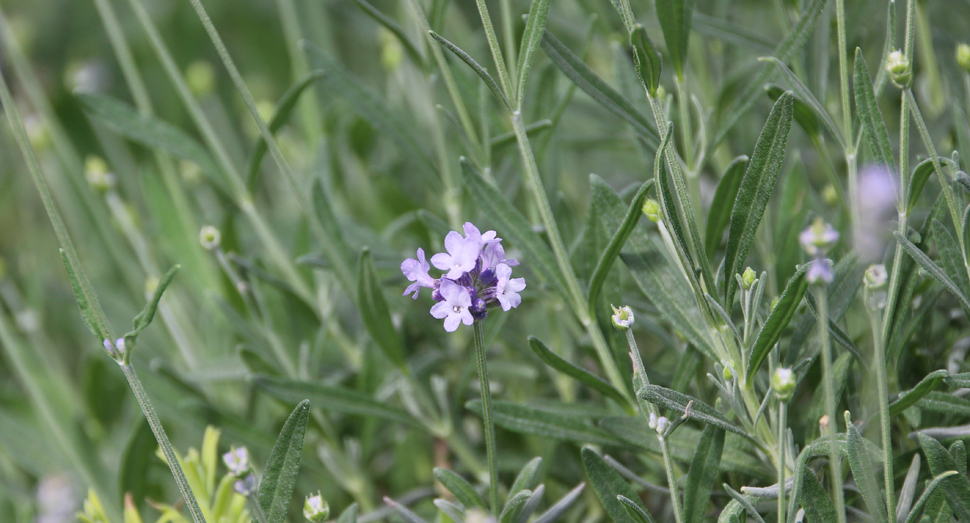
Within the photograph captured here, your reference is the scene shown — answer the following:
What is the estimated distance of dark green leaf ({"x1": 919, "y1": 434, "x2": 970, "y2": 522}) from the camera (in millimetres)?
529

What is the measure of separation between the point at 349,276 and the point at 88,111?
1.31ft

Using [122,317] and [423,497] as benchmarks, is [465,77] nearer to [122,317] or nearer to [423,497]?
[423,497]

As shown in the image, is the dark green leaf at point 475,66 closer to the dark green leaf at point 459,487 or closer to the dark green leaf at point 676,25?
the dark green leaf at point 676,25

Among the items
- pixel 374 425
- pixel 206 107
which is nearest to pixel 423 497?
pixel 374 425

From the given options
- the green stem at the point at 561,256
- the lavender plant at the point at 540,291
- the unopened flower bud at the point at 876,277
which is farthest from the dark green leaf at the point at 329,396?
the unopened flower bud at the point at 876,277

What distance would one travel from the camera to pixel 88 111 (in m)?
0.89

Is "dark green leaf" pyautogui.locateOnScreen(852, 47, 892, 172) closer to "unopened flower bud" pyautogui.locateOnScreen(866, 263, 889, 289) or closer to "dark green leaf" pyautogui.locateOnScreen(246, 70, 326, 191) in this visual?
"unopened flower bud" pyautogui.locateOnScreen(866, 263, 889, 289)

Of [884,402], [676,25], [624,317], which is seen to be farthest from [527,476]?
[676,25]

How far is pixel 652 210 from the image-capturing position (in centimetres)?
60

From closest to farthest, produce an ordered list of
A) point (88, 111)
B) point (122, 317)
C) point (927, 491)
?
point (927, 491)
point (88, 111)
point (122, 317)

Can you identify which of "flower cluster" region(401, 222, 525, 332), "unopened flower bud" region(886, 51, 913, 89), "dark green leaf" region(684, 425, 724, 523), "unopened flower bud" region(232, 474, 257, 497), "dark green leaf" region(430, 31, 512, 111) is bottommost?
"unopened flower bud" region(232, 474, 257, 497)

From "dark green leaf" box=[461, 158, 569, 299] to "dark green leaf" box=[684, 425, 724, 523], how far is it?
18 centimetres

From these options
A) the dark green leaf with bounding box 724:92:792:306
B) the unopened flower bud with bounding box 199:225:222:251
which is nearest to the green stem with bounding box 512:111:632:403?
the dark green leaf with bounding box 724:92:792:306

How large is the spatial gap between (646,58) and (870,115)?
198mm
